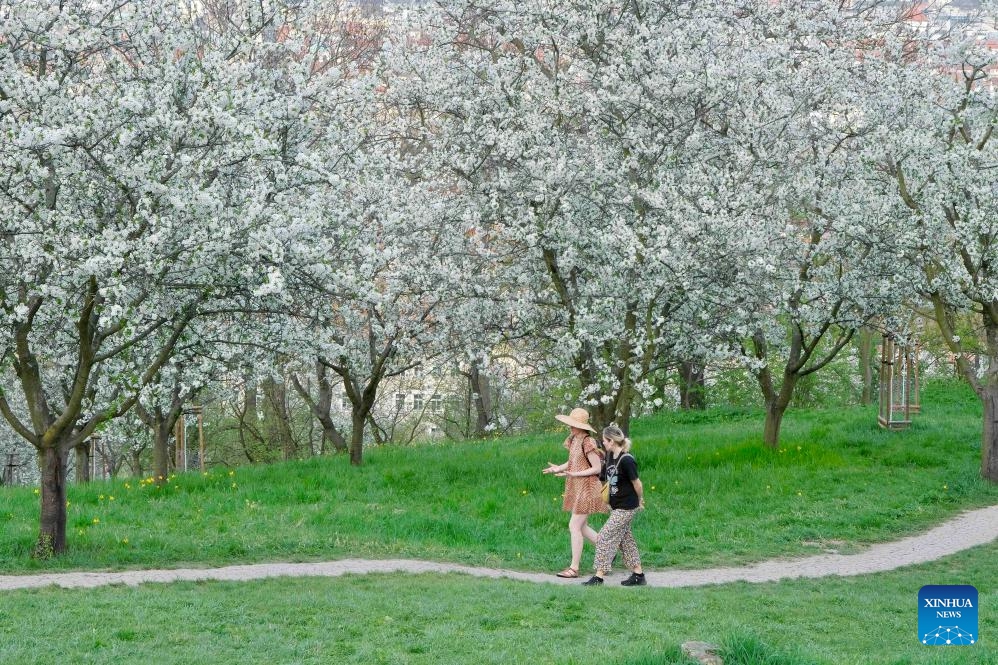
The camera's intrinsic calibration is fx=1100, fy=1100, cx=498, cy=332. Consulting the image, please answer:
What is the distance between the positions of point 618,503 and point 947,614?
515cm

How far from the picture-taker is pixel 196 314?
11.8 m

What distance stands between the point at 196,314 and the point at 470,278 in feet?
19.7

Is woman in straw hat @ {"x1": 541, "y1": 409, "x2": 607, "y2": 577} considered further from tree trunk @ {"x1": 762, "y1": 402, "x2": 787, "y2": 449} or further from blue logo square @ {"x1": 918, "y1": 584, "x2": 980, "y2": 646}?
tree trunk @ {"x1": 762, "y1": 402, "x2": 787, "y2": 449}

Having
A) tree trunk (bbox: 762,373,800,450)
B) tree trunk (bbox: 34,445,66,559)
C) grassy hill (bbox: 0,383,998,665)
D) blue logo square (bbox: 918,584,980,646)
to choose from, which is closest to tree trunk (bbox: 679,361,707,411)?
grassy hill (bbox: 0,383,998,665)

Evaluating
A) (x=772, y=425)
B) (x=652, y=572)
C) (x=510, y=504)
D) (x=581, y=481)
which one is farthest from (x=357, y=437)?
(x=652, y=572)

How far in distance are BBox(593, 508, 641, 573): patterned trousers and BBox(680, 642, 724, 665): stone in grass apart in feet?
15.7

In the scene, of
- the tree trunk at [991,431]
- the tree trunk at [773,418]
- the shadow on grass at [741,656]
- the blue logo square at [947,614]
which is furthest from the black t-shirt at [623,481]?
the tree trunk at [991,431]

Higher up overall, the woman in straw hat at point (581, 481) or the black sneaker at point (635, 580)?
the woman in straw hat at point (581, 481)

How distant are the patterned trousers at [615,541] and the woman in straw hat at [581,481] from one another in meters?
0.40

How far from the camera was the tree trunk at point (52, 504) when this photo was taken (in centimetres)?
1230

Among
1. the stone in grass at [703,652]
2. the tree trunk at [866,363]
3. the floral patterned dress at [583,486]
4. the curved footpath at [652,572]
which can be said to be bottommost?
Result: the curved footpath at [652,572]

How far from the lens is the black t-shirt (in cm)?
1160

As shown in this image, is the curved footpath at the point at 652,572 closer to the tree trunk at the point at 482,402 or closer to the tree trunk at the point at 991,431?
the tree trunk at the point at 991,431

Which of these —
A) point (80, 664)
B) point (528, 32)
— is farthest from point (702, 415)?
point (80, 664)
